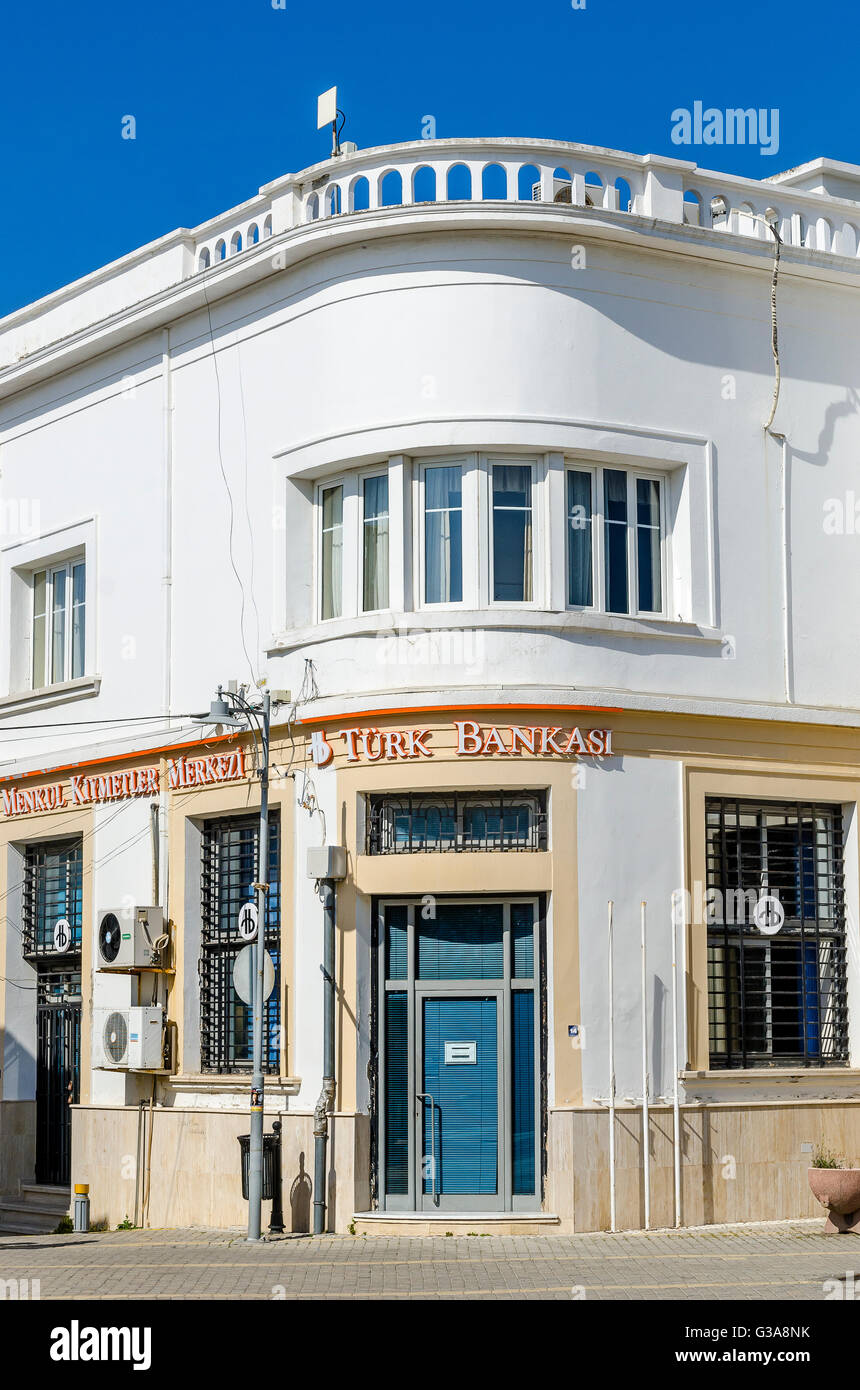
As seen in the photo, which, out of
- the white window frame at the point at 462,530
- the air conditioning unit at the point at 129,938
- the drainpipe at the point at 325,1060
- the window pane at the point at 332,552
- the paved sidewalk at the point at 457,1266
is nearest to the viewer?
→ the paved sidewalk at the point at 457,1266

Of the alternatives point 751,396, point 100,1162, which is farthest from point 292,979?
point 751,396

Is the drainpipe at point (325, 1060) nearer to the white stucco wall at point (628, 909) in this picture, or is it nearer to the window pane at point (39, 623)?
the white stucco wall at point (628, 909)

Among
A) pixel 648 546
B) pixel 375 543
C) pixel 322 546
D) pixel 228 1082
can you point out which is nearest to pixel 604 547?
pixel 648 546

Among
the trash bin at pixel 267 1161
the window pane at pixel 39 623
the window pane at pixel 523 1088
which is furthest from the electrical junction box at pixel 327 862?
the window pane at pixel 39 623

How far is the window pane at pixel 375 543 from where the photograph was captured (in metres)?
19.3

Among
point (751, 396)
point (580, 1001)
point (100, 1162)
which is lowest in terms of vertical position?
point (100, 1162)

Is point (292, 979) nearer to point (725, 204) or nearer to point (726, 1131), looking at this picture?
point (726, 1131)

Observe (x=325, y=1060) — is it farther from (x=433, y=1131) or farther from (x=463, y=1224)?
(x=463, y=1224)

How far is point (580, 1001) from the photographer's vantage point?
18203mm

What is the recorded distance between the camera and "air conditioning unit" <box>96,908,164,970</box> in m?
20.6

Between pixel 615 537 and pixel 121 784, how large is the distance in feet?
21.5

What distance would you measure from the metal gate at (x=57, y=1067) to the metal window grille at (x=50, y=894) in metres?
0.32

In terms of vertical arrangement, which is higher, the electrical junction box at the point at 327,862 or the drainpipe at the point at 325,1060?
the electrical junction box at the point at 327,862

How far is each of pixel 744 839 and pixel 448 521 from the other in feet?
14.9
